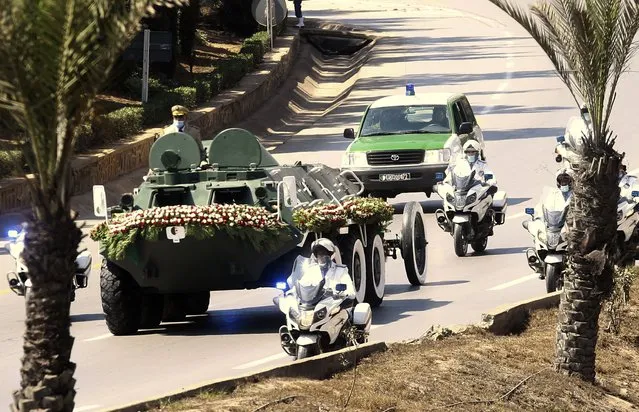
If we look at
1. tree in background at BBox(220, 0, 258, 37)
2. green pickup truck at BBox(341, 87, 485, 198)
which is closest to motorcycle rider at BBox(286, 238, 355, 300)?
green pickup truck at BBox(341, 87, 485, 198)

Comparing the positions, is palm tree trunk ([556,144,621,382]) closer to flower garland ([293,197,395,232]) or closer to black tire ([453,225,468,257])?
flower garland ([293,197,395,232])

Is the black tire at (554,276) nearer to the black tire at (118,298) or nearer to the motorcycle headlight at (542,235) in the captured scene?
the motorcycle headlight at (542,235)

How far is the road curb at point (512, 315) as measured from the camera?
16016 millimetres

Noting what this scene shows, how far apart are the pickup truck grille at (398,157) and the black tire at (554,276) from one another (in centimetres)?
883

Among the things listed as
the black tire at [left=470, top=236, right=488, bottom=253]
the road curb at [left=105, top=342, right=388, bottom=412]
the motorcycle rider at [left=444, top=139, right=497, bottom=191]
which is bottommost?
the black tire at [left=470, top=236, right=488, bottom=253]

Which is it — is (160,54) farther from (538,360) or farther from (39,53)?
(39,53)

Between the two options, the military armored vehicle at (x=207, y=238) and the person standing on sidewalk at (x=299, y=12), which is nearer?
the military armored vehicle at (x=207, y=238)

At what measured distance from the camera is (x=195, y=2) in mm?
41625

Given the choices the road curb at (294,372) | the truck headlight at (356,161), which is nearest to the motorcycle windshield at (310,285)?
the road curb at (294,372)

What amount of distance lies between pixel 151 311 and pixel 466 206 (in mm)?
5954

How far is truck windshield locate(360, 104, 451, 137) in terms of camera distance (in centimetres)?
2848

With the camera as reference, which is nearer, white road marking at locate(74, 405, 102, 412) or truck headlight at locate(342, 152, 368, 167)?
white road marking at locate(74, 405, 102, 412)

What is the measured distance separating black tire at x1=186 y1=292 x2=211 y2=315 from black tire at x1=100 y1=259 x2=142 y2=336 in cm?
122

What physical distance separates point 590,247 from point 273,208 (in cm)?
424
